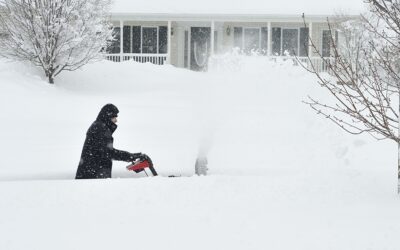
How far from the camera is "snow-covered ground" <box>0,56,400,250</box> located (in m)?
5.27

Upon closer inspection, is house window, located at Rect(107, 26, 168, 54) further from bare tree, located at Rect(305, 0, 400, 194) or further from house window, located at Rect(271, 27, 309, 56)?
bare tree, located at Rect(305, 0, 400, 194)

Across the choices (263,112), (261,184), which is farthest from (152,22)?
(261,184)

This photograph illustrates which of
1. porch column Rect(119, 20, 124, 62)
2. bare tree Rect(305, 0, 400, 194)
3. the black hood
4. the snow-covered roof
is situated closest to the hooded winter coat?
the black hood

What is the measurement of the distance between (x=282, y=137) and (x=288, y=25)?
1466cm

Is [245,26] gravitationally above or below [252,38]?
above

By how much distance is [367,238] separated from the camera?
199 inches

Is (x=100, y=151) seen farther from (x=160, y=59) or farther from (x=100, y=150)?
(x=160, y=59)

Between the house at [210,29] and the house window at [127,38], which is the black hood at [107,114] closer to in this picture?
the house at [210,29]

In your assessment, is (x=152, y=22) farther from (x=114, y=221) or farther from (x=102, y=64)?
(x=114, y=221)

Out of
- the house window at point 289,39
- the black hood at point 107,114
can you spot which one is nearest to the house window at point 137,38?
the house window at point 289,39

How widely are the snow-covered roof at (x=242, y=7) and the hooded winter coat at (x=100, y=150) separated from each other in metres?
18.8

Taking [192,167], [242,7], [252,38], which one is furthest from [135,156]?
[252,38]

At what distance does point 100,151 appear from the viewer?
7543mm

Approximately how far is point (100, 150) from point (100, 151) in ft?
0.05
